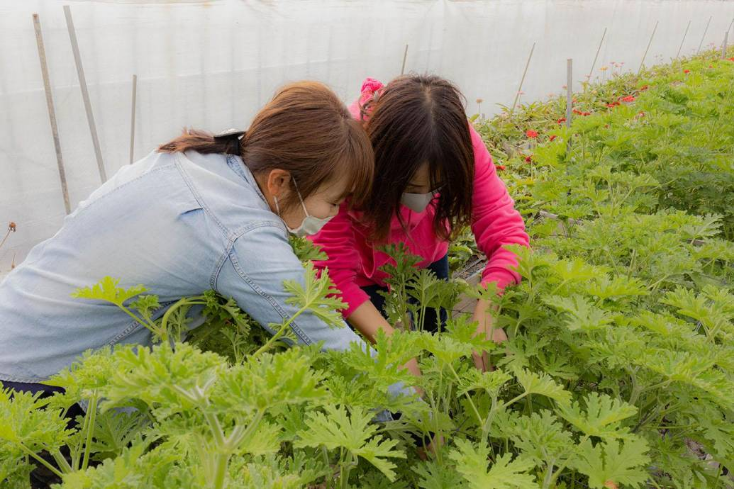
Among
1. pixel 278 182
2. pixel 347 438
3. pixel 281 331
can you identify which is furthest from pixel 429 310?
pixel 347 438

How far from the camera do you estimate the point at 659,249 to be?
2.00 m

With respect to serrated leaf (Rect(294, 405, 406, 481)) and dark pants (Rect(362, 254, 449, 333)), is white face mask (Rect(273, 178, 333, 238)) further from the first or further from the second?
dark pants (Rect(362, 254, 449, 333))

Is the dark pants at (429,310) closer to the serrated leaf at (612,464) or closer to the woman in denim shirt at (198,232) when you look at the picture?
the woman in denim shirt at (198,232)

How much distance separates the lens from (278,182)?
1.52m

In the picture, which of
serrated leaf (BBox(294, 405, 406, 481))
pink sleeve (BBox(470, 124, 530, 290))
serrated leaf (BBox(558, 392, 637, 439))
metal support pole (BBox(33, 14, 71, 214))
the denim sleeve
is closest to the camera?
serrated leaf (BBox(294, 405, 406, 481))

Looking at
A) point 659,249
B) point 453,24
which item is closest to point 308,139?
point 659,249

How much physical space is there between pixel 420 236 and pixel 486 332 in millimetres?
846

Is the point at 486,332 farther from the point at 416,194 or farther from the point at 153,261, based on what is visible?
the point at 153,261

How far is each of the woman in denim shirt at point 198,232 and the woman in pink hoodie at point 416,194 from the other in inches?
9.7

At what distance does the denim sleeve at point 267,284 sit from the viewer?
4.32ft

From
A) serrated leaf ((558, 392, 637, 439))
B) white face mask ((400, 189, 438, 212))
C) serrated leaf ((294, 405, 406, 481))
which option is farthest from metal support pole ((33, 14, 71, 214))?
serrated leaf ((558, 392, 637, 439))

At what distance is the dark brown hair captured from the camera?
70.2 inches

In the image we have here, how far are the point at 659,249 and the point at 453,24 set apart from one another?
255 inches

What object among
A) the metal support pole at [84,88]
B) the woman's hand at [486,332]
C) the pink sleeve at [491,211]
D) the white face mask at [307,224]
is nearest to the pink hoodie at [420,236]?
the pink sleeve at [491,211]
